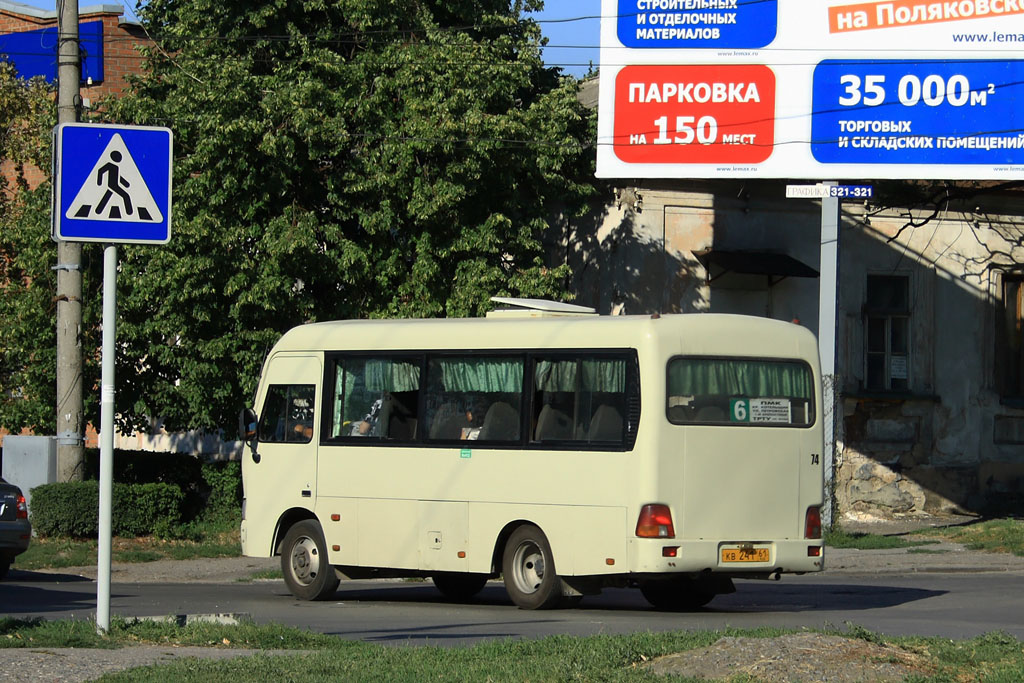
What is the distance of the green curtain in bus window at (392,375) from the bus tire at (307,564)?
1.69 metres

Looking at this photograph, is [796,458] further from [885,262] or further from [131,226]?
[885,262]

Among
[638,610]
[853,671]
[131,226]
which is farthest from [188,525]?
[853,671]

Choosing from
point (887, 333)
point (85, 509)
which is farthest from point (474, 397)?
point (887, 333)

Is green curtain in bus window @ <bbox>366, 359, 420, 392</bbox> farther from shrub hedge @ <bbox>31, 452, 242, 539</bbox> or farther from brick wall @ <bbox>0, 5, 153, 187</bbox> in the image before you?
brick wall @ <bbox>0, 5, 153, 187</bbox>

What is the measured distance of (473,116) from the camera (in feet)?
73.8

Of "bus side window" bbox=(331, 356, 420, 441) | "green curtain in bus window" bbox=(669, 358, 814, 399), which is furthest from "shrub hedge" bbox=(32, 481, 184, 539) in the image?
"green curtain in bus window" bbox=(669, 358, 814, 399)

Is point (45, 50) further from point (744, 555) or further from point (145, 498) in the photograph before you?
point (744, 555)

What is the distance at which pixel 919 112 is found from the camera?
23.6 meters

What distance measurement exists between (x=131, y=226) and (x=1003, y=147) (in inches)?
678

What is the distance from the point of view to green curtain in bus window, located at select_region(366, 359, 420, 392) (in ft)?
50.3

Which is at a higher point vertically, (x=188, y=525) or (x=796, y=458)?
(x=796, y=458)

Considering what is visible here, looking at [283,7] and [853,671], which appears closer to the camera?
[853,671]

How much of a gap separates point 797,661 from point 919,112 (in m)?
17.3

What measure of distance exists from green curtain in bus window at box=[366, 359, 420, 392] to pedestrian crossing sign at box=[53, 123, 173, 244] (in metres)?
5.58
